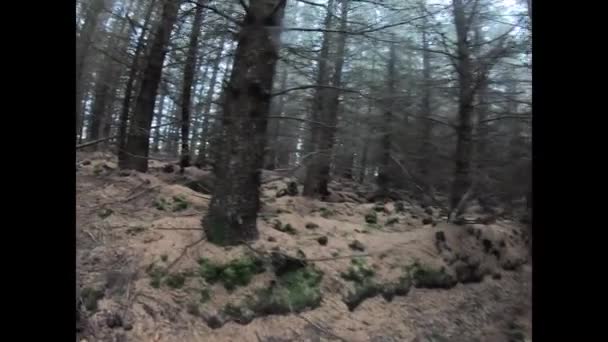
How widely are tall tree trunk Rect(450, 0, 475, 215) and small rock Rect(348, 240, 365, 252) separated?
3.82 feet

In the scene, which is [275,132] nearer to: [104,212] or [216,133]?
[216,133]

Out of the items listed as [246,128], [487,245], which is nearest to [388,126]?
[246,128]

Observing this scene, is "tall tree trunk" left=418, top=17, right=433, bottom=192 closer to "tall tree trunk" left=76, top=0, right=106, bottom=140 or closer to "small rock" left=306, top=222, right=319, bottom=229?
"small rock" left=306, top=222, right=319, bottom=229

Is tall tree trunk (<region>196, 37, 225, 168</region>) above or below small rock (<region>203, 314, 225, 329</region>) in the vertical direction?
above

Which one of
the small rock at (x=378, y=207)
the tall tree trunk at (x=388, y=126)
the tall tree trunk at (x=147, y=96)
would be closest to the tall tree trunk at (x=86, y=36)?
the tall tree trunk at (x=147, y=96)

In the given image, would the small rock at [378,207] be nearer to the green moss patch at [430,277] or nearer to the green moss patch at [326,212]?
the green moss patch at [326,212]

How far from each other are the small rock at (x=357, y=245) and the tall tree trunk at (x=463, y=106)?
3.82 feet

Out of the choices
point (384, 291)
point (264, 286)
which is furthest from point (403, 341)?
point (264, 286)

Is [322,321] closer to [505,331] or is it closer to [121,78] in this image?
[505,331]

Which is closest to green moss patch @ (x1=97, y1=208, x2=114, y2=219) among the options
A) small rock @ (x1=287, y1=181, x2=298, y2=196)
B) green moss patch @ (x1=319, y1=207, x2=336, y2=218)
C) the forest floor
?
the forest floor

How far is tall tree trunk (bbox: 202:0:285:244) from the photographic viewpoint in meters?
3.85

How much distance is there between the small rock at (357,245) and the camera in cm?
383

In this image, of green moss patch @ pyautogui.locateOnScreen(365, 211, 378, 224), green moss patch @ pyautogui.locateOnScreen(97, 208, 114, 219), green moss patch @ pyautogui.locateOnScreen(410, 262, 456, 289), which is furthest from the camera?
green moss patch @ pyautogui.locateOnScreen(365, 211, 378, 224)
